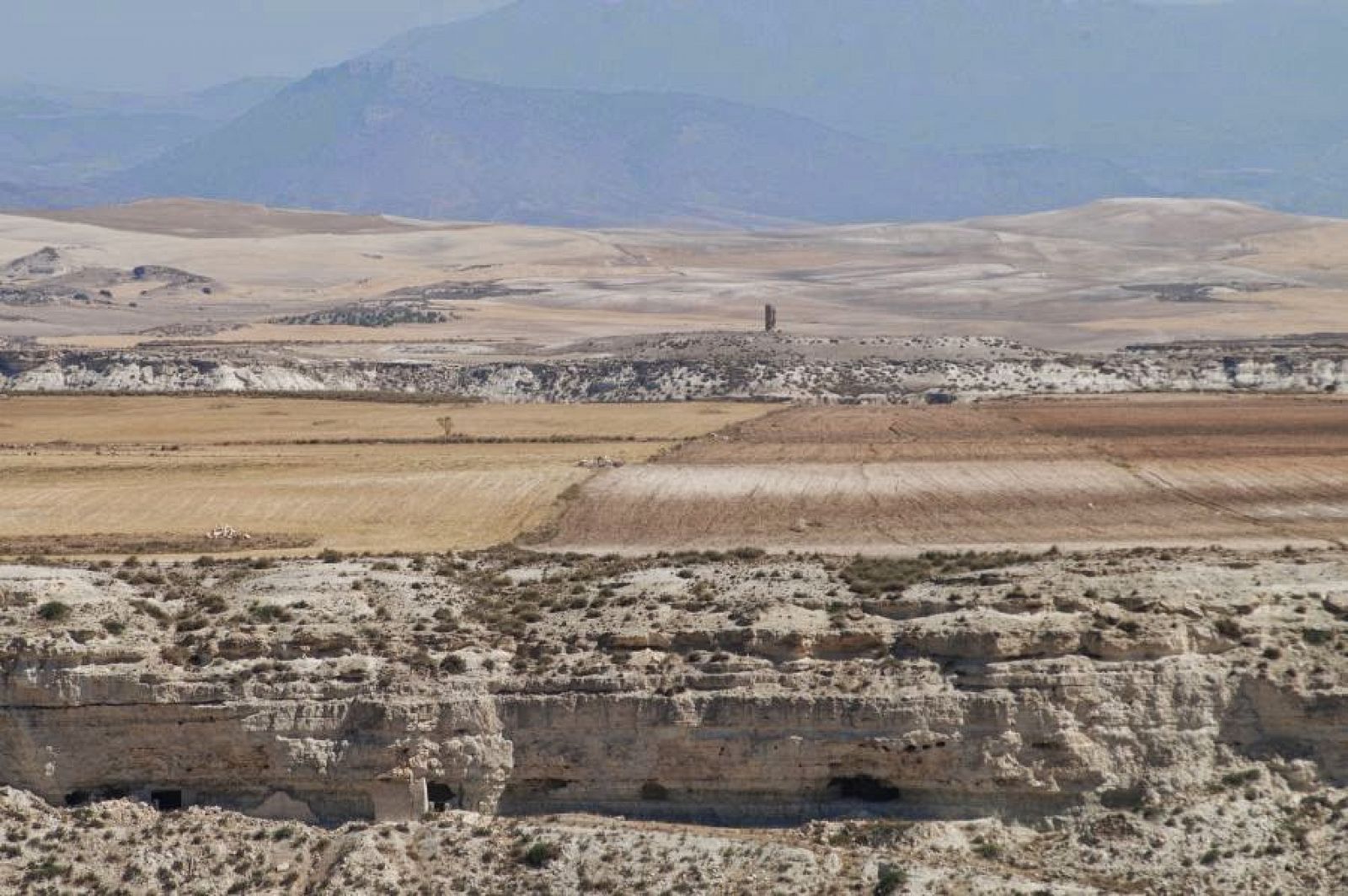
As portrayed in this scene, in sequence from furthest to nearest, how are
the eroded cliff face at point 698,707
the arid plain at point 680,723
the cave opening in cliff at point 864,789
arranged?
1. the cave opening in cliff at point 864,789
2. the eroded cliff face at point 698,707
3. the arid plain at point 680,723

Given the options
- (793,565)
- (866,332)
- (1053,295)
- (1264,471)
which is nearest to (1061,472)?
(1264,471)

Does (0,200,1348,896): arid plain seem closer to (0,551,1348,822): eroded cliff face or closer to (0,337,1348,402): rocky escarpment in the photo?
(0,551,1348,822): eroded cliff face

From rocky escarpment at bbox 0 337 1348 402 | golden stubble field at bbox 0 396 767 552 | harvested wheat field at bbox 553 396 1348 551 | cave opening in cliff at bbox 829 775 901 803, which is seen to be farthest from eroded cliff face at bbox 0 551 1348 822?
rocky escarpment at bbox 0 337 1348 402

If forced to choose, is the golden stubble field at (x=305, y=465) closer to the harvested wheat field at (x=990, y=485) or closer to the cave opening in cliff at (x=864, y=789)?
the harvested wheat field at (x=990, y=485)

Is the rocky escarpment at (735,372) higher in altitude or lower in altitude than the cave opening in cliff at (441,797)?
higher

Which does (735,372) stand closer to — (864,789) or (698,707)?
(864,789)

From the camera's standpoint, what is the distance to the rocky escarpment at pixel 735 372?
4173 inches

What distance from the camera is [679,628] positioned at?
1210 inches

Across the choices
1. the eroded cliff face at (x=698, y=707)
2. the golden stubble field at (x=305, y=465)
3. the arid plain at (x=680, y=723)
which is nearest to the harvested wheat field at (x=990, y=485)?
the golden stubble field at (x=305, y=465)

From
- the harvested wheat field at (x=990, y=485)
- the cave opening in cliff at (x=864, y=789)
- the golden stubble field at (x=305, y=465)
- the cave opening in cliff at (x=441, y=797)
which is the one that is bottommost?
the cave opening in cliff at (x=441, y=797)

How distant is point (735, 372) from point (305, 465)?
45.8 metres

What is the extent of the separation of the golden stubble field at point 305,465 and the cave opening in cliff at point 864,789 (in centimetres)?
1958

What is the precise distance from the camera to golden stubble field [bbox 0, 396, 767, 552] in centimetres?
5259

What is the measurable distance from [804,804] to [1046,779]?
362cm
